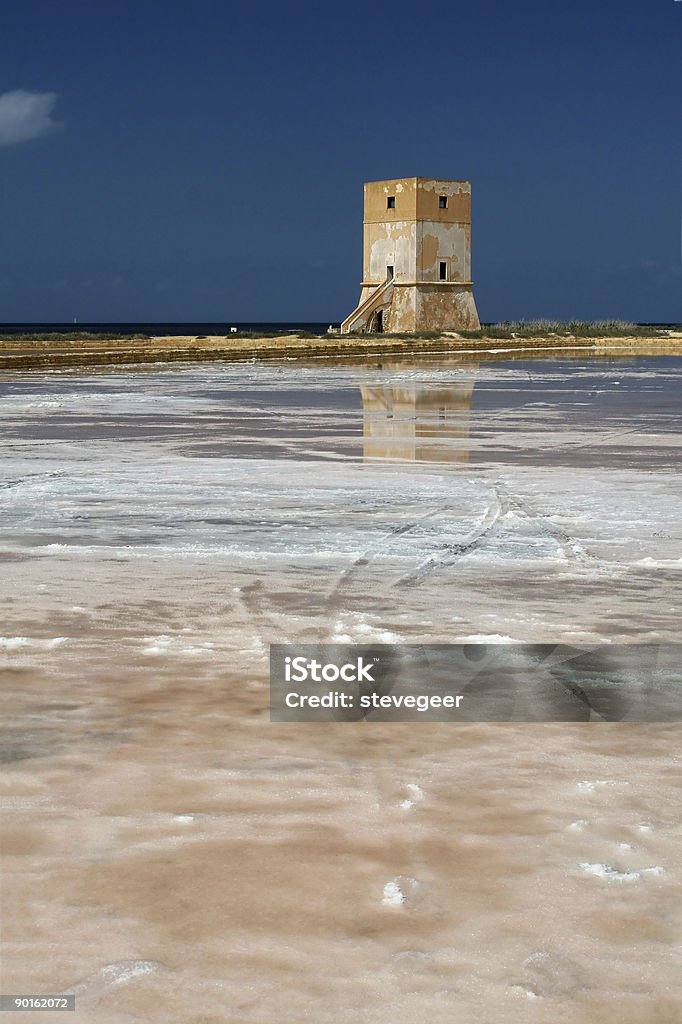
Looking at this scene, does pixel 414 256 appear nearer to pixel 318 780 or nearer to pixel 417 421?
pixel 417 421

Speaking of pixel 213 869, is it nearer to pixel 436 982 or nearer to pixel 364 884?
pixel 364 884

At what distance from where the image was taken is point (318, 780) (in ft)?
8.98

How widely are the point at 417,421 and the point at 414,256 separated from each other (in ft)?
110

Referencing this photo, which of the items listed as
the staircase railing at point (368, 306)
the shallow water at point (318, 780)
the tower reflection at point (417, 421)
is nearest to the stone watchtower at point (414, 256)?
the staircase railing at point (368, 306)

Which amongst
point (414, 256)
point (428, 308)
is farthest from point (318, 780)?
point (428, 308)

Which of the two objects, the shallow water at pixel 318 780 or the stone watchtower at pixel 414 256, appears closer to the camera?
the shallow water at pixel 318 780

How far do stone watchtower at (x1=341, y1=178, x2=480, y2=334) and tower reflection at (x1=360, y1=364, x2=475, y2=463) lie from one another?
27502mm

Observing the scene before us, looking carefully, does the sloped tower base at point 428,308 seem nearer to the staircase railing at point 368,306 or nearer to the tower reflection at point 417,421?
the staircase railing at point 368,306

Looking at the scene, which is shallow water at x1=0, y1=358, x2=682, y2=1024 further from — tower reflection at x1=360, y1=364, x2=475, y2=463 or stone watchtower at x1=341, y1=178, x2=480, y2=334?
stone watchtower at x1=341, y1=178, x2=480, y2=334

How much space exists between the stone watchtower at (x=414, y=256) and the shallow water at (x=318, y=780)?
1507 inches

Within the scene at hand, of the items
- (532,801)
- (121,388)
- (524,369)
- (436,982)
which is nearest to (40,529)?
(532,801)

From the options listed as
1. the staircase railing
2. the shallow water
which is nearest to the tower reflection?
the shallow water

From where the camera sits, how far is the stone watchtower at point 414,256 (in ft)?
143

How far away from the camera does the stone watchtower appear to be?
143 ft
